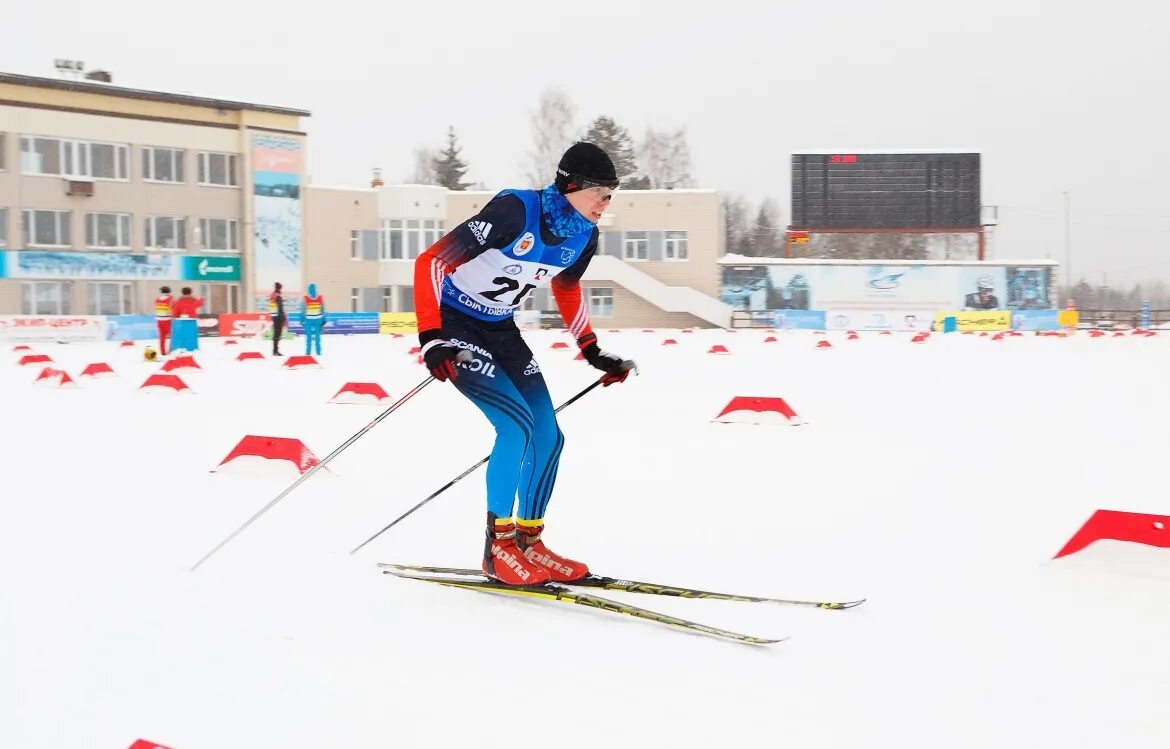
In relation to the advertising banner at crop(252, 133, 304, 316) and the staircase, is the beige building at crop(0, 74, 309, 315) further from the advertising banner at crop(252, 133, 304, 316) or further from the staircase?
the staircase

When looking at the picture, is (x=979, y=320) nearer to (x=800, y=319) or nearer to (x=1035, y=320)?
(x=1035, y=320)

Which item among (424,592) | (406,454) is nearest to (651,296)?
(406,454)

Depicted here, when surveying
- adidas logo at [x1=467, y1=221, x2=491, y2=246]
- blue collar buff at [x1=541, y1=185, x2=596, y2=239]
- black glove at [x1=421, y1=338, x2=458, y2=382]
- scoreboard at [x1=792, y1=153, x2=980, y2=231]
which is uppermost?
scoreboard at [x1=792, y1=153, x2=980, y2=231]

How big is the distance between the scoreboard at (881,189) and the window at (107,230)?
3006cm

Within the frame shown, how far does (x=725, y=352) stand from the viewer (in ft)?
72.9

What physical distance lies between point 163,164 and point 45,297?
770 cm

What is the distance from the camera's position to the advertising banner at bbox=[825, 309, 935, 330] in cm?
4528

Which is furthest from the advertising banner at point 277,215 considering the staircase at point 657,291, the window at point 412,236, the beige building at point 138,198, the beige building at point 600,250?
the staircase at point 657,291

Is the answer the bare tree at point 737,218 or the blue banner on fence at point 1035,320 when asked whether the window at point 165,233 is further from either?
the bare tree at point 737,218

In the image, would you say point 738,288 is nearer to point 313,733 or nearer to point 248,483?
point 248,483

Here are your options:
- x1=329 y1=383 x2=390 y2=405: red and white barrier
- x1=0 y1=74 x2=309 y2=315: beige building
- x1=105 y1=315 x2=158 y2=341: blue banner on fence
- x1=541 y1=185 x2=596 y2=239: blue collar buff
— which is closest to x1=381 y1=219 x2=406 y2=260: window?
x1=0 y1=74 x2=309 y2=315: beige building

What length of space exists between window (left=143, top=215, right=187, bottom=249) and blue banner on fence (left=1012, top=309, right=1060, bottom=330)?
3613cm

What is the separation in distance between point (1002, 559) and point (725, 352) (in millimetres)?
17984

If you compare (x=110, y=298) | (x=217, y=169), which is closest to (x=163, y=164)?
(x=217, y=169)
